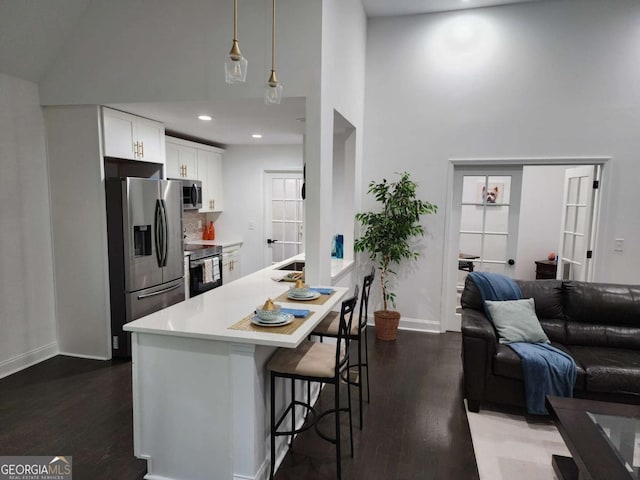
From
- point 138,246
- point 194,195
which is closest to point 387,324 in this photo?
point 138,246

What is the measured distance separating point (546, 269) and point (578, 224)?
1658mm

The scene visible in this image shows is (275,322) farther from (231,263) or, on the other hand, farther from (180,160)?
(231,263)

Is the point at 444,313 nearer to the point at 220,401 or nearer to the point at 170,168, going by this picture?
the point at 220,401

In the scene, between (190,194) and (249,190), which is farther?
(249,190)

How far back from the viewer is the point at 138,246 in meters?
3.87

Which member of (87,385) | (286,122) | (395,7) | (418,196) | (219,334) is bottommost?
(87,385)

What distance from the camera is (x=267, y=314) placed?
2279 millimetres

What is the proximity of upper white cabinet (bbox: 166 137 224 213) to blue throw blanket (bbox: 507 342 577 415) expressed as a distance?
4.41 m

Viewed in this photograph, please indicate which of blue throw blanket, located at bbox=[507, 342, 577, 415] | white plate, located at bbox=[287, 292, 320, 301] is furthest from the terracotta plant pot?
white plate, located at bbox=[287, 292, 320, 301]

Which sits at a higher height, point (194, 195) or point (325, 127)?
point (325, 127)

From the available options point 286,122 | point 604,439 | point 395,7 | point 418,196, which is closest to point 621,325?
point 604,439

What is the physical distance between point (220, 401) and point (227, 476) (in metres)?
0.42

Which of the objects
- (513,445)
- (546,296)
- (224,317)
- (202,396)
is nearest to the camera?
(202,396)

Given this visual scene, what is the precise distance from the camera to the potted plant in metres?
4.69
